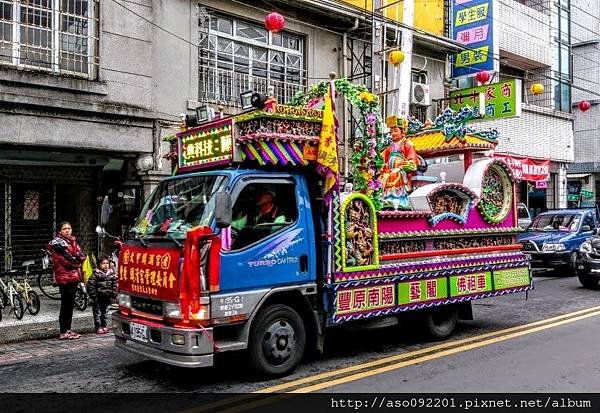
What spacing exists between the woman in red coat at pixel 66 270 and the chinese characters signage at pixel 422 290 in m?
4.79

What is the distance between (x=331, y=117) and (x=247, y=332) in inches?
98.8

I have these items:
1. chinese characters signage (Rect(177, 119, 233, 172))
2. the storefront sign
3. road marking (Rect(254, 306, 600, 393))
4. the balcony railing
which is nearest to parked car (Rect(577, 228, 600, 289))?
road marking (Rect(254, 306, 600, 393))

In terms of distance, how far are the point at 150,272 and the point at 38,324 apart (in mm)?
4543

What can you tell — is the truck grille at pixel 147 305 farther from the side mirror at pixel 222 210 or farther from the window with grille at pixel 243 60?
the window with grille at pixel 243 60

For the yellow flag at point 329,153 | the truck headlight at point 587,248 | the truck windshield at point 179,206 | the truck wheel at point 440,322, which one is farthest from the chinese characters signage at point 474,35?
the truck windshield at point 179,206

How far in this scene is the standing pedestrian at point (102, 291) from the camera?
28.7 feet

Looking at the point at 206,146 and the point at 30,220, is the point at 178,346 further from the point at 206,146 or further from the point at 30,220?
the point at 30,220

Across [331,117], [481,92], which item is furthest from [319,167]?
[481,92]

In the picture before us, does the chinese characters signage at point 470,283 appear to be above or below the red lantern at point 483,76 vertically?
below

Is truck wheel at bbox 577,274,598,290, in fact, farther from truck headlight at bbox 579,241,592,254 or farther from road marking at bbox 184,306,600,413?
road marking at bbox 184,306,600,413

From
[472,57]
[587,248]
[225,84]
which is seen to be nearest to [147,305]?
[225,84]

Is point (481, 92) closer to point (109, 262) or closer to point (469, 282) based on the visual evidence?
point (469, 282)

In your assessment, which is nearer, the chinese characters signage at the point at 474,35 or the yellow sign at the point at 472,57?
the chinese characters signage at the point at 474,35

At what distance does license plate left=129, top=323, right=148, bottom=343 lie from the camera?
5703 millimetres
